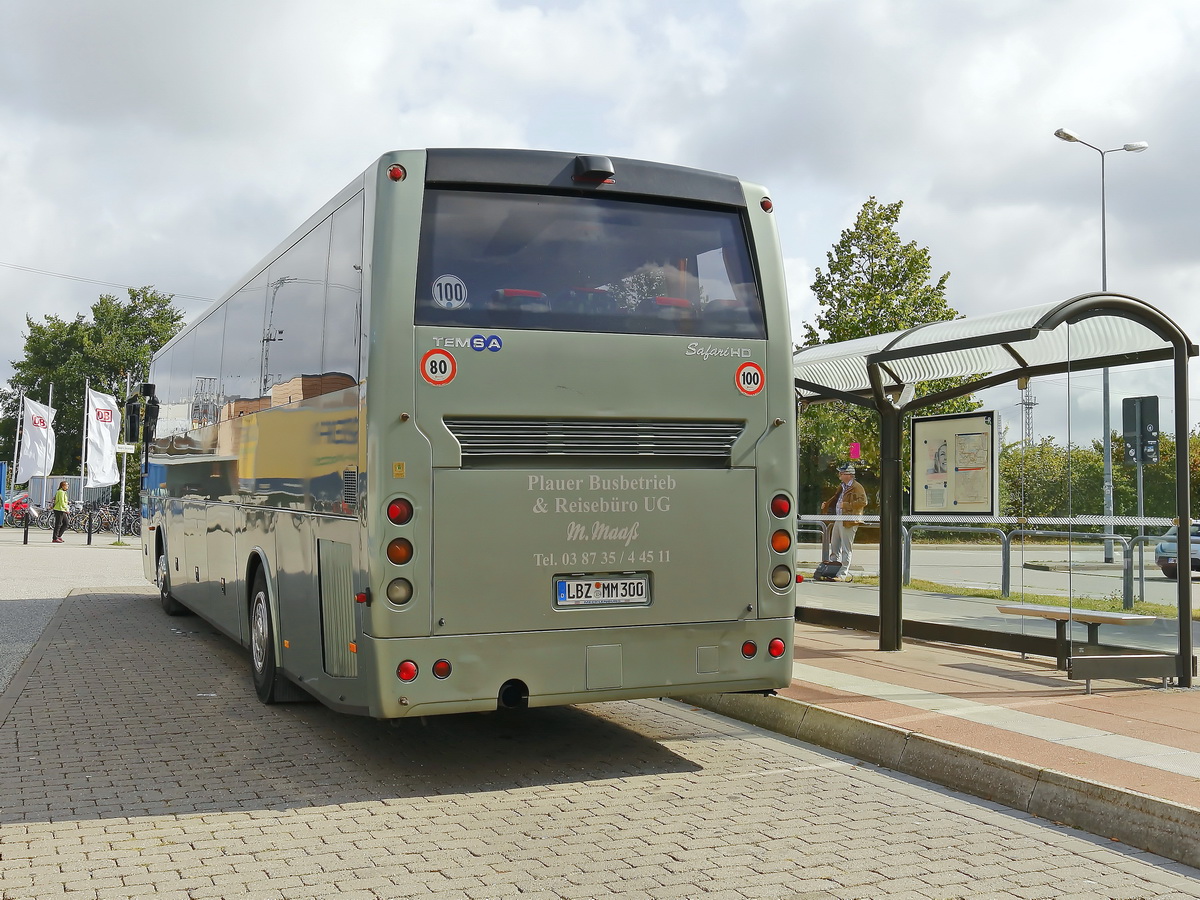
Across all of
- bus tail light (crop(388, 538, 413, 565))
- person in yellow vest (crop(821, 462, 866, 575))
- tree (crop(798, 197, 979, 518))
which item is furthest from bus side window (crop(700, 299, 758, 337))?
tree (crop(798, 197, 979, 518))

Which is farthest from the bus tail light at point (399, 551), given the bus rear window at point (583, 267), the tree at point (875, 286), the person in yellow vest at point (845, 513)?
the tree at point (875, 286)

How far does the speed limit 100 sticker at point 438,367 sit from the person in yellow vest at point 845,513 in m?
8.12

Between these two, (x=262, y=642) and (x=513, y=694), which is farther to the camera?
(x=262, y=642)

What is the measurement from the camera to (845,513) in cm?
1391

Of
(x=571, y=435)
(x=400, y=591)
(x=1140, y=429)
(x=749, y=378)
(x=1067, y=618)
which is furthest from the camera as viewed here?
(x=1067, y=618)

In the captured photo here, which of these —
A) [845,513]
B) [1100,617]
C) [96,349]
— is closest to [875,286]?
[845,513]

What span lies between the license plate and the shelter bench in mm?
3723

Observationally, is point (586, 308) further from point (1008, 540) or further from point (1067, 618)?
point (1008, 540)

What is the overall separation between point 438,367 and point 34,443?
3378 cm

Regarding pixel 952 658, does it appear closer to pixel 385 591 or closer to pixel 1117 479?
pixel 1117 479

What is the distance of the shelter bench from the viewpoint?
914 cm

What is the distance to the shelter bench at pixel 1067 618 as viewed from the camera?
30.0 ft

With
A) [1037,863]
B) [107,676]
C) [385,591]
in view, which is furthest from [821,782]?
[107,676]

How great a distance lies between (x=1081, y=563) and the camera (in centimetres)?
927
